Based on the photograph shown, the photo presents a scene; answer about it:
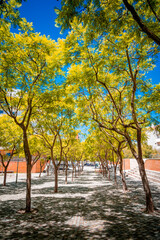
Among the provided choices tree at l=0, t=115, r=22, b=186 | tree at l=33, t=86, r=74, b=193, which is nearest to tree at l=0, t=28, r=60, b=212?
tree at l=33, t=86, r=74, b=193

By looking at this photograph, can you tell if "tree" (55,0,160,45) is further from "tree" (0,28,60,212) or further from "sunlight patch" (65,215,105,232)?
"sunlight patch" (65,215,105,232)

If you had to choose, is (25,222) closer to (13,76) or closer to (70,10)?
(13,76)

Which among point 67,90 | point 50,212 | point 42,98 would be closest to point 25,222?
point 50,212

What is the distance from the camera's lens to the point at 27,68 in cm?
873

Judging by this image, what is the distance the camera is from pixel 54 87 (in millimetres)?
10086

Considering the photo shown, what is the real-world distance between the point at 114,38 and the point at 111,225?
8.44 m

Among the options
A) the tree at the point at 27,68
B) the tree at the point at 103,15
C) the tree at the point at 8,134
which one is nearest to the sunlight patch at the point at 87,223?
the tree at the point at 27,68

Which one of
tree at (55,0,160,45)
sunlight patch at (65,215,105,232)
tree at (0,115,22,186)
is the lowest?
sunlight patch at (65,215,105,232)

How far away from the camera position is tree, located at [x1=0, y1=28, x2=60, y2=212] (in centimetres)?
802

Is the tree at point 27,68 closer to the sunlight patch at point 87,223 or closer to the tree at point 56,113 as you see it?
the tree at point 56,113

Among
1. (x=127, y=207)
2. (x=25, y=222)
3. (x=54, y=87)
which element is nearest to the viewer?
(x=25, y=222)

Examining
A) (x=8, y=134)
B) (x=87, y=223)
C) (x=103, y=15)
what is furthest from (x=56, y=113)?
(x=8, y=134)

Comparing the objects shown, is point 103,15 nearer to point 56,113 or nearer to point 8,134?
point 56,113

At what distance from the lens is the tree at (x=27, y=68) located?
26.3 ft
